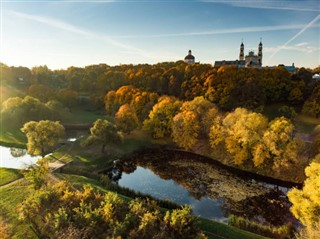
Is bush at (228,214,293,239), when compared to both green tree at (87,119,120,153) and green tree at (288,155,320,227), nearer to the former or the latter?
green tree at (288,155,320,227)

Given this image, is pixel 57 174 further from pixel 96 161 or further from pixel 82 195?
pixel 82 195

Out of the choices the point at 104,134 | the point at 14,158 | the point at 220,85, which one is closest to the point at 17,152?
the point at 14,158

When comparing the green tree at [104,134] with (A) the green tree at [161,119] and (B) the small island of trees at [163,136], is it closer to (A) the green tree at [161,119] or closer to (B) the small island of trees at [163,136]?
(B) the small island of trees at [163,136]

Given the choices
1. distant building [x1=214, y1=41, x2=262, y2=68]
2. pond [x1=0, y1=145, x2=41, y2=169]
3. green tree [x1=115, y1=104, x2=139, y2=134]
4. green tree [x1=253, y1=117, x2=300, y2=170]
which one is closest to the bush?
green tree [x1=253, y1=117, x2=300, y2=170]

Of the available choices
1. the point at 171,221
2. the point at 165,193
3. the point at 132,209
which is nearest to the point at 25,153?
the point at 165,193

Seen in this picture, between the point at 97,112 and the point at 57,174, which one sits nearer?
the point at 57,174

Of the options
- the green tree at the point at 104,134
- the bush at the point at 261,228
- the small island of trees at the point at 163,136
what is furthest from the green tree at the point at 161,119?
the bush at the point at 261,228
